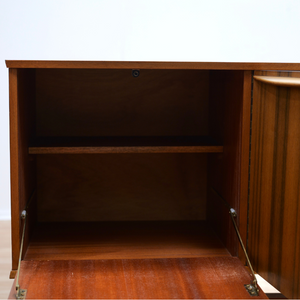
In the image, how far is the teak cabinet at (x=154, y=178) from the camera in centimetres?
89

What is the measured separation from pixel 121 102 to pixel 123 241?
0.47 meters

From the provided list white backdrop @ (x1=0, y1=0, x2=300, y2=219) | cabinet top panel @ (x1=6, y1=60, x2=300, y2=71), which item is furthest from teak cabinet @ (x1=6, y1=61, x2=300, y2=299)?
white backdrop @ (x1=0, y1=0, x2=300, y2=219)

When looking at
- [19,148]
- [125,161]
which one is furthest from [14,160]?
[125,161]

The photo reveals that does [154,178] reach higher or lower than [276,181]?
lower

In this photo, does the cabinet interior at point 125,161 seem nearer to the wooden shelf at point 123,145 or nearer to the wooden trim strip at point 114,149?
the wooden shelf at point 123,145

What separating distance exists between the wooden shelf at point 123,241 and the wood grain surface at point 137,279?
96 mm

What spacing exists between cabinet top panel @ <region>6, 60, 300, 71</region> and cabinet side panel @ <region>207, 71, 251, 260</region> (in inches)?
1.7

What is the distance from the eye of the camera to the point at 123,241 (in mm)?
1189

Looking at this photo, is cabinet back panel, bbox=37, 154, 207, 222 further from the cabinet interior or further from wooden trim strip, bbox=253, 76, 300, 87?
wooden trim strip, bbox=253, 76, 300, 87

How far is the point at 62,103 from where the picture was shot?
53.0 inches

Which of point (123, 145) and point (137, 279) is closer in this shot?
point (137, 279)
